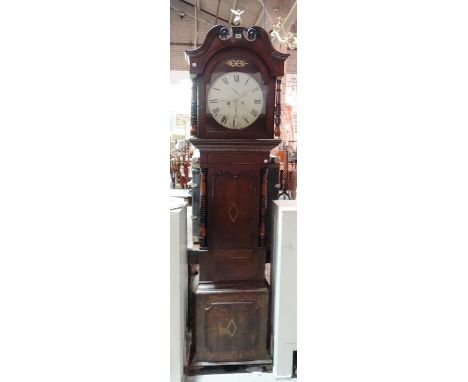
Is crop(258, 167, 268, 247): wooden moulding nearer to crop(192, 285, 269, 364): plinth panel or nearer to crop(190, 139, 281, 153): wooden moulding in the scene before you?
crop(190, 139, 281, 153): wooden moulding

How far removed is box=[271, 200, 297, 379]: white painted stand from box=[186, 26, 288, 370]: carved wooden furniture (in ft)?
0.26

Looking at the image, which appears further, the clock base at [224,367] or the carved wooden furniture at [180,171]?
the carved wooden furniture at [180,171]

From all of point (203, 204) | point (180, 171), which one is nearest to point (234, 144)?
point (203, 204)

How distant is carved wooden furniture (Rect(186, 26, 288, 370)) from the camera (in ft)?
4.72

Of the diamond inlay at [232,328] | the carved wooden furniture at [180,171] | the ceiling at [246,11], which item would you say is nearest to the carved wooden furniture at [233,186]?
the diamond inlay at [232,328]

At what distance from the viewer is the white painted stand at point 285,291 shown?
144 cm

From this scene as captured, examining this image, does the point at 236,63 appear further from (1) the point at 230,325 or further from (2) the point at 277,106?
(1) the point at 230,325

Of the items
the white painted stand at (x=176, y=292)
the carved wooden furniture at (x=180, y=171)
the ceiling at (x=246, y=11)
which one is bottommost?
the white painted stand at (x=176, y=292)

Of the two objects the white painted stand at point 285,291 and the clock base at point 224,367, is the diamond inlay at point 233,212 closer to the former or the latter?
the white painted stand at point 285,291

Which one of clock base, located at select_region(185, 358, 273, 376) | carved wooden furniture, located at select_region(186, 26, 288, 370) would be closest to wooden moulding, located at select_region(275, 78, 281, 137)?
carved wooden furniture, located at select_region(186, 26, 288, 370)

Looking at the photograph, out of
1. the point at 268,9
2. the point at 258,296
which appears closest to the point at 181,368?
the point at 258,296

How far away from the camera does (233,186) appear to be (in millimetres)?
1520

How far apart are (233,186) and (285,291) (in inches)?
18.4
